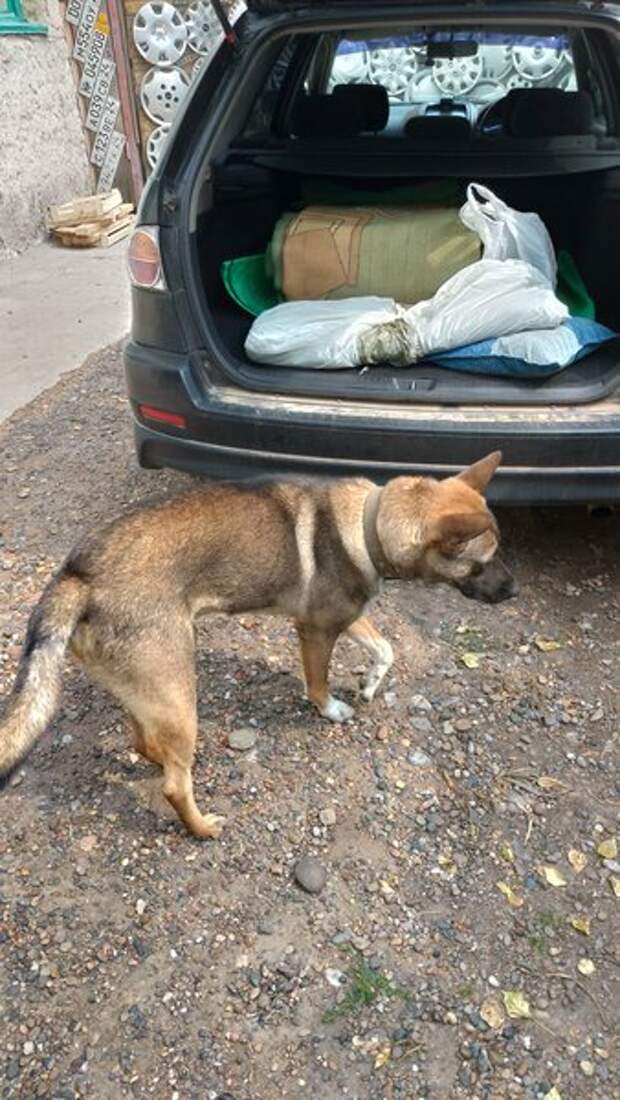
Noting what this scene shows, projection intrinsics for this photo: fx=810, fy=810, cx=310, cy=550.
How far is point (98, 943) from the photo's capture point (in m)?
2.04

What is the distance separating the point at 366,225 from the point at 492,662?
2.33m

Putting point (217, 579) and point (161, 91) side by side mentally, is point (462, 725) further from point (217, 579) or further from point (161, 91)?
point (161, 91)

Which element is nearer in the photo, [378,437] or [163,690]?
[163,690]

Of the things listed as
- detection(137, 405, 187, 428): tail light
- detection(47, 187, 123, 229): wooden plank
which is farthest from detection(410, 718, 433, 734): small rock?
detection(47, 187, 123, 229): wooden plank

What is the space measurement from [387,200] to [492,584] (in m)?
2.89

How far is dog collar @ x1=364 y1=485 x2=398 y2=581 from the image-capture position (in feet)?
7.88

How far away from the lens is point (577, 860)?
7.25ft

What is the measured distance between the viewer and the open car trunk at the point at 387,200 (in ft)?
10.0

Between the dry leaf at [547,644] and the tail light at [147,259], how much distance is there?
1.90m

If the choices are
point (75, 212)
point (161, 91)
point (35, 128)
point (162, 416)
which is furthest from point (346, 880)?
point (161, 91)

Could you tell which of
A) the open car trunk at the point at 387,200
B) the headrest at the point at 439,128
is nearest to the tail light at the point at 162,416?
the open car trunk at the point at 387,200

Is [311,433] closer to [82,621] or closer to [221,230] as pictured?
[82,621]

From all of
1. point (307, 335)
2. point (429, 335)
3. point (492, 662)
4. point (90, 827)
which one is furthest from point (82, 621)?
point (429, 335)

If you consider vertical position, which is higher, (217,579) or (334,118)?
(334,118)
